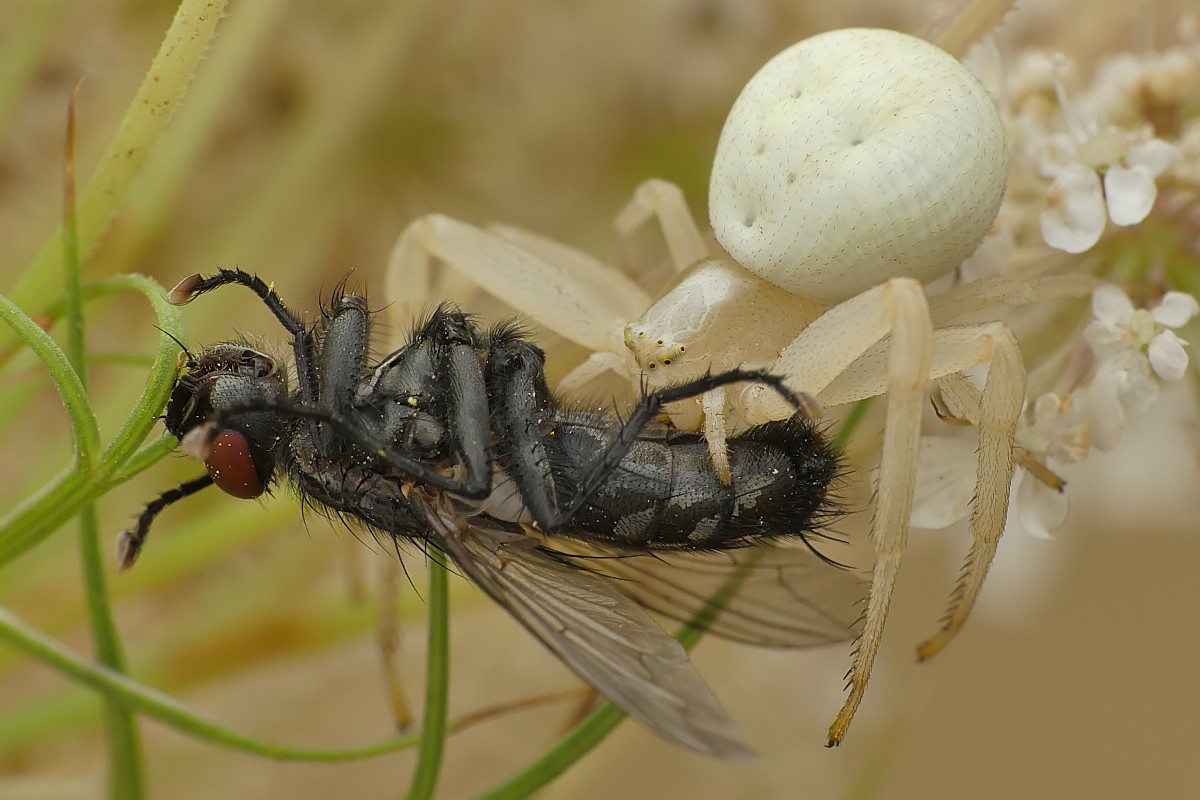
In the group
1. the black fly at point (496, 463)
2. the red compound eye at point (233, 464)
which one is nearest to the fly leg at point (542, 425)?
the black fly at point (496, 463)

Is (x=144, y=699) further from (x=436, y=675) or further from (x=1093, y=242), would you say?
(x=1093, y=242)

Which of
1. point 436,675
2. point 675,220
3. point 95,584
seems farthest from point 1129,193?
point 95,584

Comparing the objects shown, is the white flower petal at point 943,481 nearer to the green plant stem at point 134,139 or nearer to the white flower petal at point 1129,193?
the white flower petal at point 1129,193

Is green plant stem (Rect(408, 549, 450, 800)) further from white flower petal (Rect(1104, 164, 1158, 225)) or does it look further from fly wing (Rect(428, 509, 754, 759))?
white flower petal (Rect(1104, 164, 1158, 225))

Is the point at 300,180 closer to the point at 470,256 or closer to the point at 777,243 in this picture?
the point at 470,256

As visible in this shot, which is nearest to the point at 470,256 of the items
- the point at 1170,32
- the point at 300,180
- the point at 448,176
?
the point at 300,180
